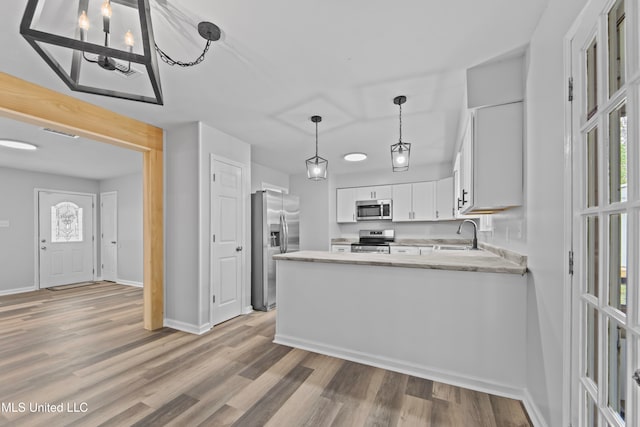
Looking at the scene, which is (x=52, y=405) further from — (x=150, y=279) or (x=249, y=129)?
(x=249, y=129)

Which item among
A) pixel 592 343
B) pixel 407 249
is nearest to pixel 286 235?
pixel 407 249

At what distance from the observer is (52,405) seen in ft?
6.10

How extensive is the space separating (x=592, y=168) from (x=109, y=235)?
8018mm

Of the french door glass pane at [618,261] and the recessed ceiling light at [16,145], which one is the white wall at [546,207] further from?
the recessed ceiling light at [16,145]

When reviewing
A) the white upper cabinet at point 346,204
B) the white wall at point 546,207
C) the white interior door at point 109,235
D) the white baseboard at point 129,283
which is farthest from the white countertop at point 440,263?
the white interior door at point 109,235

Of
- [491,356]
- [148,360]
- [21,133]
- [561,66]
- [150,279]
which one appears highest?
[21,133]

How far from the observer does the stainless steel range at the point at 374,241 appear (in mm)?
5637

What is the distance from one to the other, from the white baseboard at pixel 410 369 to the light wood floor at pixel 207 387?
6 centimetres

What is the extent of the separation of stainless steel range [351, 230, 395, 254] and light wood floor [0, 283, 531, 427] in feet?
9.89

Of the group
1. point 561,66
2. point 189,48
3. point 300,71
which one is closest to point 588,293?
point 561,66

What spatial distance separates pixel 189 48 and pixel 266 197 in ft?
8.03

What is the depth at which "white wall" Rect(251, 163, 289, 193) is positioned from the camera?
5.21 m

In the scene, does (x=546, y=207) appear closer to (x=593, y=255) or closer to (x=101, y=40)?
(x=593, y=255)

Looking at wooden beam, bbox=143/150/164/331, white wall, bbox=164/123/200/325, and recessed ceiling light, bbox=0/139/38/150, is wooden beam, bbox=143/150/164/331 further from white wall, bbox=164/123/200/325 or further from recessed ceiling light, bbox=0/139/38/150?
recessed ceiling light, bbox=0/139/38/150
